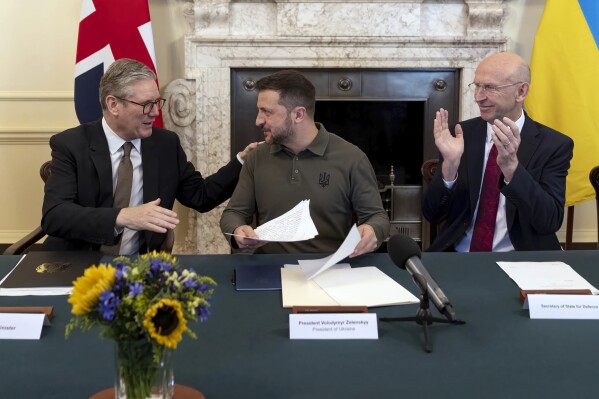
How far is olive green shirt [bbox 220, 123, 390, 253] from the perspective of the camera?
2678mm

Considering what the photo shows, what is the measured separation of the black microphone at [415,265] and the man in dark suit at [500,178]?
94cm

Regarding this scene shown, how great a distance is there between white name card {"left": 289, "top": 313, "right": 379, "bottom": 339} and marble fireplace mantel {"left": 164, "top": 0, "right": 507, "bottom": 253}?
3076 millimetres

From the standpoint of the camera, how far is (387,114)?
194 inches

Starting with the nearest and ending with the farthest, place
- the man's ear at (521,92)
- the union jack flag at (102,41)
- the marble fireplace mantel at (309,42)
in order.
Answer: the man's ear at (521,92), the union jack flag at (102,41), the marble fireplace mantel at (309,42)

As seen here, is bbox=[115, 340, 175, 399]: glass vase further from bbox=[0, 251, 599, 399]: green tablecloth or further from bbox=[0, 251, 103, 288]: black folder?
bbox=[0, 251, 103, 288]: black folder

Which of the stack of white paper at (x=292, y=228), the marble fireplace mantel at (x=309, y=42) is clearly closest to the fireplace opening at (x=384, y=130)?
the marble fireplace mantel at (x=309, y=42)

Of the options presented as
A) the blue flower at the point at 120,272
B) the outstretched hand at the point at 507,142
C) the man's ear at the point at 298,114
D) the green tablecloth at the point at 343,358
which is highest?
the man's ear at the point at 298,114

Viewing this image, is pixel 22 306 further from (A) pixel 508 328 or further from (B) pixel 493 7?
(B) pixel 493 7

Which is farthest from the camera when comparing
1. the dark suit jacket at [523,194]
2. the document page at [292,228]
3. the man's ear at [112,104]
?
the man's ear at [112,104]

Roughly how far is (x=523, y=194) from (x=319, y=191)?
70 centimetres

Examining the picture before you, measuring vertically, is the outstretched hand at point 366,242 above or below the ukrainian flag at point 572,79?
below

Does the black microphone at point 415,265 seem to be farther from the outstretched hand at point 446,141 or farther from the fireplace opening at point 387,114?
the fireplace opening at point 387,114

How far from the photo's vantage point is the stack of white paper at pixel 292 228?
82.3 inches

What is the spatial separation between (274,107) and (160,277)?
1687 millimetres
